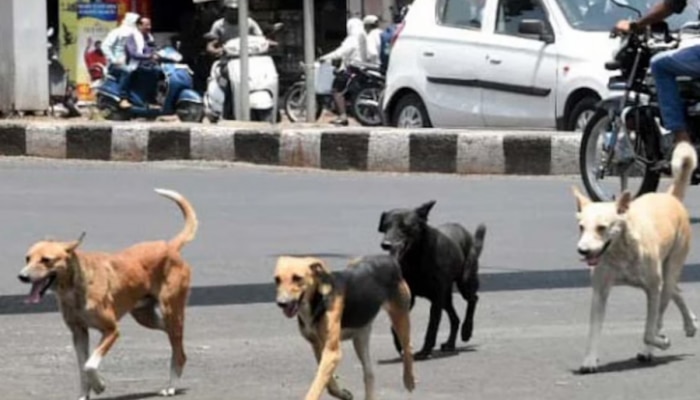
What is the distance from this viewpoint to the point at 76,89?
28422mm

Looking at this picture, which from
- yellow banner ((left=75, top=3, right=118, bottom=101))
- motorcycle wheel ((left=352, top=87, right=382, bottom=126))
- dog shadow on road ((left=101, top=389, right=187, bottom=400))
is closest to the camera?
dog shadow on road ((left=101, top=389, right=187, bottom=400))

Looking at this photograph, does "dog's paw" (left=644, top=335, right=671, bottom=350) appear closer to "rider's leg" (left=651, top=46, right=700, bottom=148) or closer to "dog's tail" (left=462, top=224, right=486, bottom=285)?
"dog's tail" (left=462, top=224, right=486, bottom=285)

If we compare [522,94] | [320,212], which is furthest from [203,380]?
[522,94]

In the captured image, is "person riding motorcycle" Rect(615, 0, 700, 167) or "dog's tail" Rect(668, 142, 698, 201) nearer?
"dog's tail" Rect(668, 142, 698, 201)

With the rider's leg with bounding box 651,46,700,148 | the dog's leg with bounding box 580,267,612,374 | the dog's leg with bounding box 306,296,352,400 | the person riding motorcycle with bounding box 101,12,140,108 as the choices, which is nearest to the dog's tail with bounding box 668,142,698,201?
the dog's leg with bounding box 580,267,612,374

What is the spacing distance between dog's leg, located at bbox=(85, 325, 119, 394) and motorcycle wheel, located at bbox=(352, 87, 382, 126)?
18643mm

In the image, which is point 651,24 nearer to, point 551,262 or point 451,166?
point 551,262

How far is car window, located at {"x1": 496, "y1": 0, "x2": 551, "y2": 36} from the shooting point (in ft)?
58.3

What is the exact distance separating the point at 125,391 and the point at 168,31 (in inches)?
985

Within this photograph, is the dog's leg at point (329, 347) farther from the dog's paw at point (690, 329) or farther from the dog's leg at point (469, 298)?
the dog's paw at point (690, 329)

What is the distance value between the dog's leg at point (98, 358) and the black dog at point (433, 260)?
48.3 inches

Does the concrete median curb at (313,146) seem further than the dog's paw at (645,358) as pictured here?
Yes

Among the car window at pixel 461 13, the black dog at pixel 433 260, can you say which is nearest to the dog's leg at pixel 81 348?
the black dog at pixel 433 260

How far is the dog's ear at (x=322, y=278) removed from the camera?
20.9 feet
